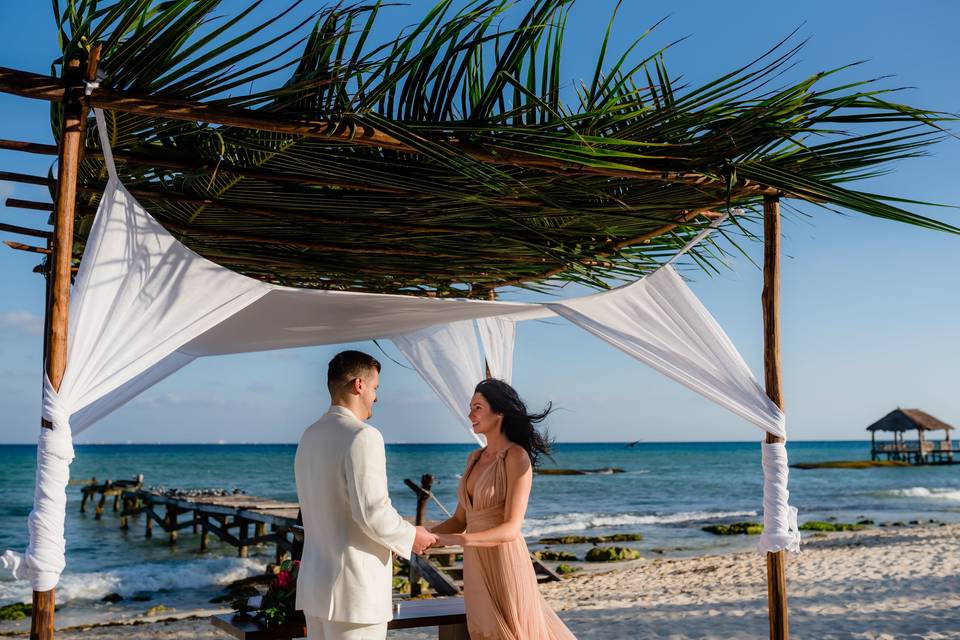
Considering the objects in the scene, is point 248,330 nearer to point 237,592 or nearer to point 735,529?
point 237,592

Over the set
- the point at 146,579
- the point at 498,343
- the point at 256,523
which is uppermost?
the point at 498,343

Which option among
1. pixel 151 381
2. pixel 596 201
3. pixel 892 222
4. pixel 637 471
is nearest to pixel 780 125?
pixel 892 222

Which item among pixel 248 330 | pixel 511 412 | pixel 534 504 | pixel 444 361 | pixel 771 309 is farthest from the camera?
pixel 534 504

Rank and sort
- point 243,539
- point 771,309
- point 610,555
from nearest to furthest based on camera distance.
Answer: point 771,309 → point 243,539 → point 610,555

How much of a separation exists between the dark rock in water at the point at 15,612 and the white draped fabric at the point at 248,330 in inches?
248

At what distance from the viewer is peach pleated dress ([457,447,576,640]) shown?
3.75 m

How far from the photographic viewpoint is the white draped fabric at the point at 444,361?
18.9 feet

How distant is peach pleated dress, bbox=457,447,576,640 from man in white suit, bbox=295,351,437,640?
1.99 ft

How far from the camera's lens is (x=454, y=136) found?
3754 millimetres

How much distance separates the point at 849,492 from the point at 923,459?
1489 cm

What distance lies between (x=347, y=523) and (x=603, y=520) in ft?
63.2

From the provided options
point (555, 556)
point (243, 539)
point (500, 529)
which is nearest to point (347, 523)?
point (500, 529)

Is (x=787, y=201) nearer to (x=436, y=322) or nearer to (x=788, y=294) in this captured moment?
(x=788, y=294)

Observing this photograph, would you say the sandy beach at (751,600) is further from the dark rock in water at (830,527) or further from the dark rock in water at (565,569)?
the dark rock in water at (830,527)
